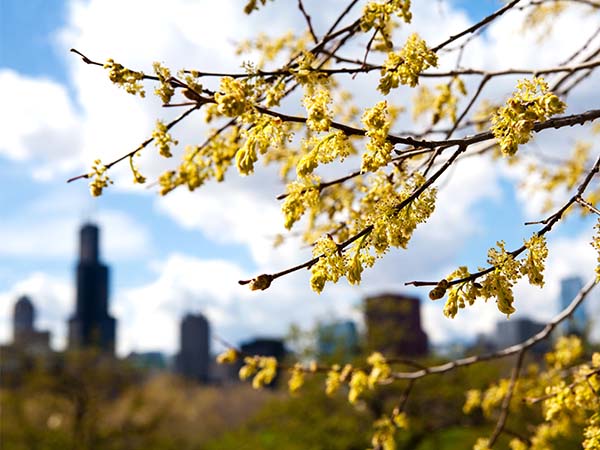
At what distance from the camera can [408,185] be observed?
2.20 metres

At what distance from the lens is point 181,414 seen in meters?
29.0

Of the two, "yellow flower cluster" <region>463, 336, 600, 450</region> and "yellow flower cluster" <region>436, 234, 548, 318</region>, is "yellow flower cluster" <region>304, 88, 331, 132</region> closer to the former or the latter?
"yellow flower cluster" <region>436, 234, 548, 318</region>

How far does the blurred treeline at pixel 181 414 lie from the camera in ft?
57.1

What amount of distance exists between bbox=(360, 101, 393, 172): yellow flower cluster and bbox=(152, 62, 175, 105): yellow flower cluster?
61cm

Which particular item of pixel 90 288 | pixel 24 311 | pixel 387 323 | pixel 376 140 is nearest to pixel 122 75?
pixel 376 140

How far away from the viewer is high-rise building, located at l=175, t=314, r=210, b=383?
132375 mm

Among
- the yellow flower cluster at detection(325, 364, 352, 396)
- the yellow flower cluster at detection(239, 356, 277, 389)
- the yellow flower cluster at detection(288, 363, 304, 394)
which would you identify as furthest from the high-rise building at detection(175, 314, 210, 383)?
the yellow flower cluster at detection(325, 364, 352, 396)

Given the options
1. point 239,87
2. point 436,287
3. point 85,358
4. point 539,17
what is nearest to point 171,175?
point 239,87

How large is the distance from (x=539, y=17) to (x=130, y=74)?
472 centimetres

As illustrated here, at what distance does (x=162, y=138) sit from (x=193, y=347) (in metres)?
133

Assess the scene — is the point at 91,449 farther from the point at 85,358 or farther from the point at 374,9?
the point at 374,9

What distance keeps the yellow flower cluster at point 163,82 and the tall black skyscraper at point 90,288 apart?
6811 inches

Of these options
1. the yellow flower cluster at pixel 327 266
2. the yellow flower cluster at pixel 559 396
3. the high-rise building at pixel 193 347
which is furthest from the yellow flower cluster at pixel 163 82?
the high-rise building at pixel 193 347

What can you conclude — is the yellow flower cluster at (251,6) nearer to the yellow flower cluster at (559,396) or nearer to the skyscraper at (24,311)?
the yellow flower cluster at (559,396)
